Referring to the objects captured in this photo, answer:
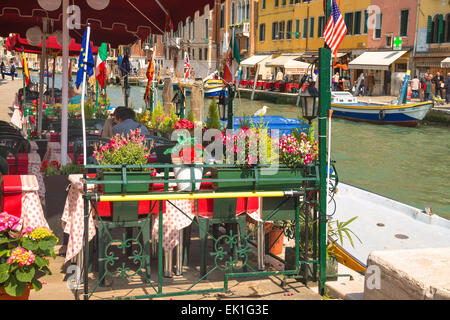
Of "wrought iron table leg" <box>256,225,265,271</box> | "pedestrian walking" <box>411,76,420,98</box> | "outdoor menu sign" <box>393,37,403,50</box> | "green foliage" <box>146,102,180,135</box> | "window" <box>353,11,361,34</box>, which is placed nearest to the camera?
"wrought iron table leg" <box>256,225,265,271</box>

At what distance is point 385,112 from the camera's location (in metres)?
24.6

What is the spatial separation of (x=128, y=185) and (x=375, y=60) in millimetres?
32215

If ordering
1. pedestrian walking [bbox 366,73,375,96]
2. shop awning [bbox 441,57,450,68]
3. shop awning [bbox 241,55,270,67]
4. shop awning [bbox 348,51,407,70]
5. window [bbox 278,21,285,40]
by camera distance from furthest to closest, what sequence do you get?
1. shop awning [bbox 241,55,270,67]
2. window [bbox 278,21,285,40]
3. pedestrian walking [bbox 366,73,375,96]
4. shop awning [bbox 348,51,407,70]
5. shop awning [bbox 441,57,450,68]

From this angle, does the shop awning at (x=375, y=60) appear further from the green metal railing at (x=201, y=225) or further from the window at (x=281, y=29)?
the green metal railing at (x=201, y=225)

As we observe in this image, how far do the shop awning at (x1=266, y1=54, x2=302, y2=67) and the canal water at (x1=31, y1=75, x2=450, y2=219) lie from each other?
15.6 meters

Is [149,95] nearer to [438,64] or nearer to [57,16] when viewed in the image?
[57,16]

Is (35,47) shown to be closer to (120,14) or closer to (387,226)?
(120,14)

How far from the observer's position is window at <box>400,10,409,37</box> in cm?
3322

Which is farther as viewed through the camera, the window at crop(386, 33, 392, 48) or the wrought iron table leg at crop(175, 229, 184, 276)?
the window at crop(386, 33, 392, 48)

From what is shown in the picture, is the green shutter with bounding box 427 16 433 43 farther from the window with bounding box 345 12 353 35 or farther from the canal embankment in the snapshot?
the window with bounding box 345 12 353 35

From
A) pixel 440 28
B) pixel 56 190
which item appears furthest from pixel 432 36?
pixel 56 190

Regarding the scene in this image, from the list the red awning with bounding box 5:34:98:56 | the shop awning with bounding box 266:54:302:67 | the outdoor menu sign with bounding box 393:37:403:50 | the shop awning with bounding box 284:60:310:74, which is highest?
the outdoor menu sign with bounding box 393:37:403:50

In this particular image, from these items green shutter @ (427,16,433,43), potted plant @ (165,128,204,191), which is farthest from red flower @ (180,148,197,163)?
green shutter @ (427,16,433,43)

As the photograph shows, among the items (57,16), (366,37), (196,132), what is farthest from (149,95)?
(366,37)
